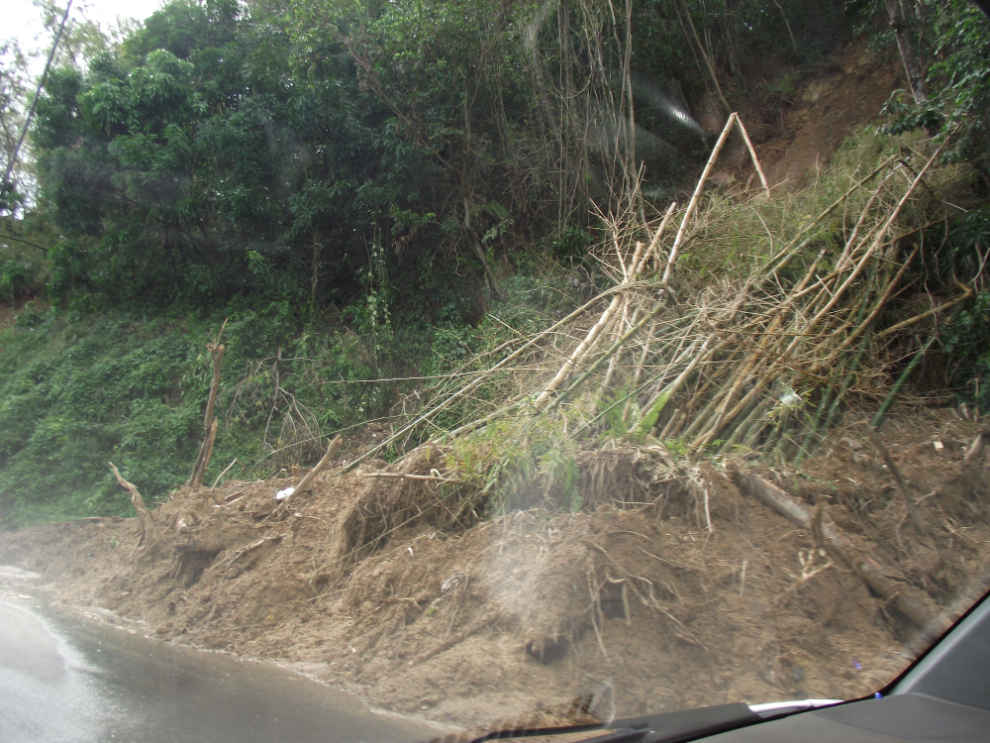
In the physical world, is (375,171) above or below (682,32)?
below

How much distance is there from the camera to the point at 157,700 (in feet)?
9.92

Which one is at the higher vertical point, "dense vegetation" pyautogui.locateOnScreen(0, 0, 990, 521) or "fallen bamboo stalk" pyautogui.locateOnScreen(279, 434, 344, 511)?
"dense vegetation" pyautogui.locateOnScreen(0, 0, 990, 521)

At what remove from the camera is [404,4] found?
996 cm

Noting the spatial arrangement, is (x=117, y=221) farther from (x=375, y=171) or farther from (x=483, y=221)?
(x=483, y=221)

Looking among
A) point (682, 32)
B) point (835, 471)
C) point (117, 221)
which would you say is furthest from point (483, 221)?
point (835, 471)

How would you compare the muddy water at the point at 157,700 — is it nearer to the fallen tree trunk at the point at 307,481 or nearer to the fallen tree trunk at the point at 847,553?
the fallen tree trunk at the point at 307,481

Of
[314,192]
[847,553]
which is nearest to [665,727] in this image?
[847,553]

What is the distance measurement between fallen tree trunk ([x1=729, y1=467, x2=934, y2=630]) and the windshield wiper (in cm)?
135

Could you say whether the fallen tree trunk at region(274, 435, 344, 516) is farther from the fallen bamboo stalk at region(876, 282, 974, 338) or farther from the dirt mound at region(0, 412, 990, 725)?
the fallen bamboo stalk at region(876, 282, 974, 338)

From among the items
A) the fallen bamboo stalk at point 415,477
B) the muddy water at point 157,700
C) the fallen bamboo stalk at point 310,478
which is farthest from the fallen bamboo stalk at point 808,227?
the muddy water at point 157,700

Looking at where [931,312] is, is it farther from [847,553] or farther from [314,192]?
[314,192]

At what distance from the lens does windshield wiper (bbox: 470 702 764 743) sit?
234 cm

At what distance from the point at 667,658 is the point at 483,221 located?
29.0ft

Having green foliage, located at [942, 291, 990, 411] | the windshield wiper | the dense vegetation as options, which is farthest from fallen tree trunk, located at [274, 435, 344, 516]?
green foliage, located at [942, 291, 990, 411]
